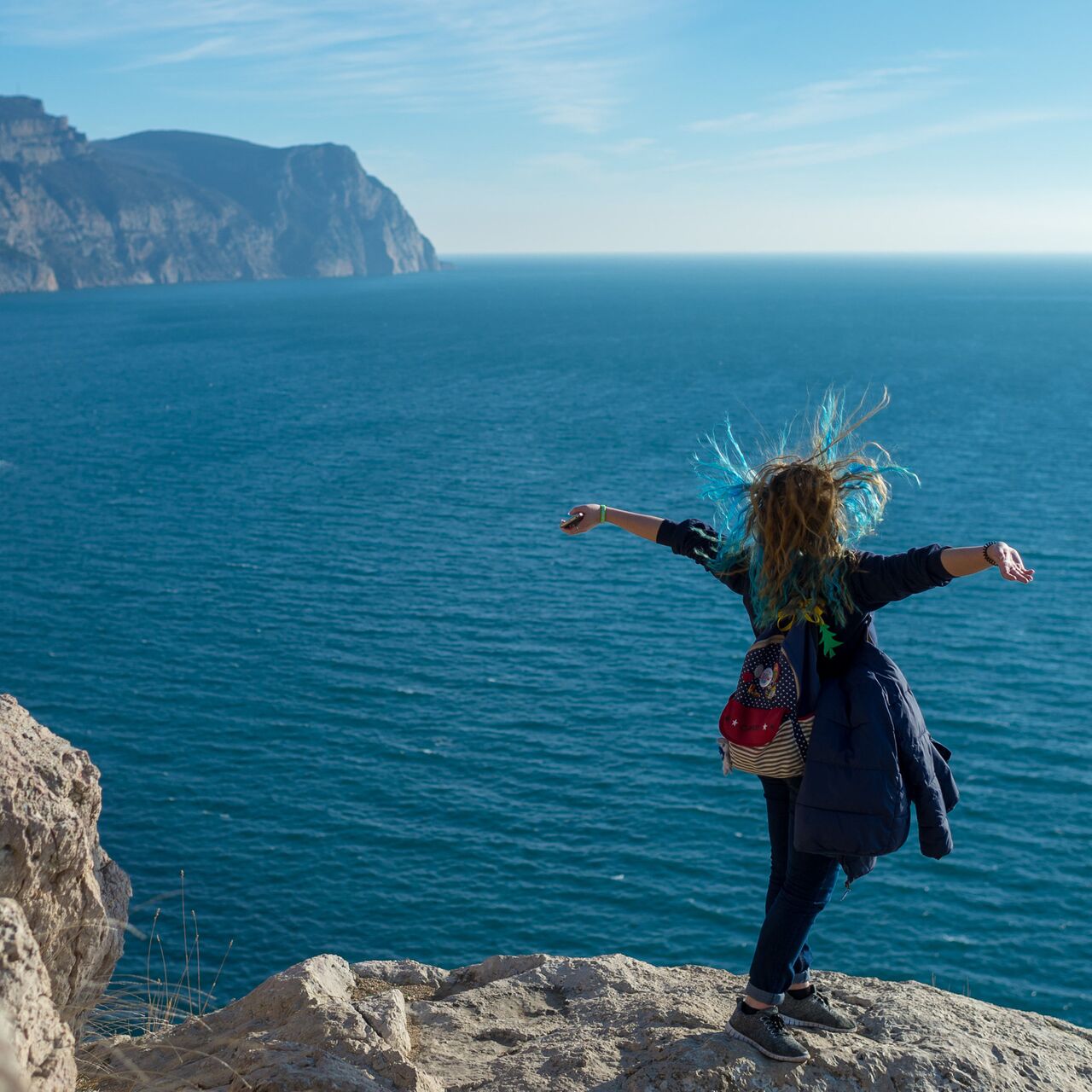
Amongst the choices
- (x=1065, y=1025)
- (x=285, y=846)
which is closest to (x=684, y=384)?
(x=285, y=846)

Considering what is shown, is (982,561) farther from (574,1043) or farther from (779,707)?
(574,1043)

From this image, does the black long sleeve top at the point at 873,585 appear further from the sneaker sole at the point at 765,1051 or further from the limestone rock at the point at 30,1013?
the limestone rock at the point at 30,1013

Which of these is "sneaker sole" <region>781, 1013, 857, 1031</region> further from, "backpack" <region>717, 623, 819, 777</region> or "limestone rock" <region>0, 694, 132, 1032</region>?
"limestone rock" <region>0, 694, 132, 1032</region>

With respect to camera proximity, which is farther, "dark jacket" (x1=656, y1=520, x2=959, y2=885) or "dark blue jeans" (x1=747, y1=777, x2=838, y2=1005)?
"dark blue jeans" (x1=747, y1=777, x2=838, y2=1005)

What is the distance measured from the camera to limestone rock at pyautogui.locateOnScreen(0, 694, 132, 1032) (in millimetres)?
4926

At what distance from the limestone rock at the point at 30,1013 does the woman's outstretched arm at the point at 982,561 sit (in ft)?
12.8

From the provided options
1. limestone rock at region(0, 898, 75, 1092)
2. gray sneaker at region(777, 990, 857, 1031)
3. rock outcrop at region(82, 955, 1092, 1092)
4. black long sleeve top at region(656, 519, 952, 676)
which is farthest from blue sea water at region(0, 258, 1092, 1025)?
black long sleeve top at region(656, 519, 952, 676)

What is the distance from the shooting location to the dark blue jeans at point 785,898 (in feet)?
16.1

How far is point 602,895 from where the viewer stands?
27.6 metres

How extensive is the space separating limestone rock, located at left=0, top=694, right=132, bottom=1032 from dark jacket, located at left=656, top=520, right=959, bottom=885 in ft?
11.3

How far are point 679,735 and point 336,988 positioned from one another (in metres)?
29.2

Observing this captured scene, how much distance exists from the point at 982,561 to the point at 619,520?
1.96 meters

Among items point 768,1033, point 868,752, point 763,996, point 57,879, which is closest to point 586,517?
point 868,752

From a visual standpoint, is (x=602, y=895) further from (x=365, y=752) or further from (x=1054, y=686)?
(x=1054, y=686)
